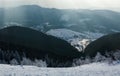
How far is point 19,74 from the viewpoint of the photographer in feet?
115

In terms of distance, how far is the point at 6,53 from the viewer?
194m

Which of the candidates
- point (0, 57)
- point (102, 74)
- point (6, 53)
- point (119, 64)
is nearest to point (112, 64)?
point (119, 64)

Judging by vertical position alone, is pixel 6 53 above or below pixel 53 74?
below

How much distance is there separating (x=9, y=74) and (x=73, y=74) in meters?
7.28

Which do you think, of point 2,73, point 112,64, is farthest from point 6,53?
point 2,73

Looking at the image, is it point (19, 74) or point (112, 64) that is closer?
point (19, 74)

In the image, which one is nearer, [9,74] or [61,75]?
[9,74]

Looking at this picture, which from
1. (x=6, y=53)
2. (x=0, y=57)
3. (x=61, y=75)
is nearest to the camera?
(x=61, y=75)

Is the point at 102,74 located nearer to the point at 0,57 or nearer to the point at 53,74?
the point at 53,74

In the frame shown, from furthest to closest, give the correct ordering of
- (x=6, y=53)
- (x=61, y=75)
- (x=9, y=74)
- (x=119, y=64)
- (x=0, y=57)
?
(x=6, y=53) → (x=0, y=57) → (x=119, y=64) → (x=61, y=75) → (x=9, y=74)

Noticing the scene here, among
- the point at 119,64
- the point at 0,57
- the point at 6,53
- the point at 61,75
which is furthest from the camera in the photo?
the point at 6,53

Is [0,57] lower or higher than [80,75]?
lower

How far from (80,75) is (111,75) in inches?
134

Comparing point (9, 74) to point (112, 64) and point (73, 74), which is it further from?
point (112, 64)
